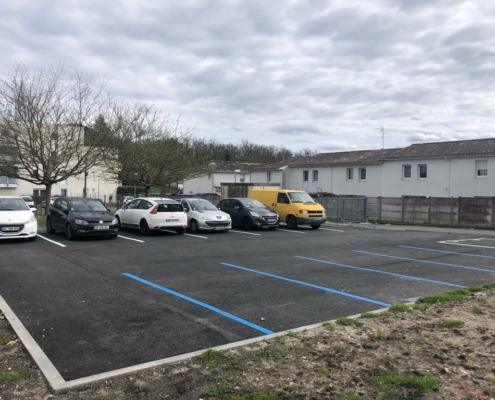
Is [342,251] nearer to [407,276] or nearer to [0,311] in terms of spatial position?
[407,276]

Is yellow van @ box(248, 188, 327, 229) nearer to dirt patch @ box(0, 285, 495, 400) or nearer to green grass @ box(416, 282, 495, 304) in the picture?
green grass @ box(416, 282, 495, 304)

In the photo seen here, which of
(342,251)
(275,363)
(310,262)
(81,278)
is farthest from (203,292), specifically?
(342,251)

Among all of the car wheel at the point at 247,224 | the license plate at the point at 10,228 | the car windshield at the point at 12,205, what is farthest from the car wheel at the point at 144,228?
the car wheel at the point at 247,224

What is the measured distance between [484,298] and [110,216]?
12.3m

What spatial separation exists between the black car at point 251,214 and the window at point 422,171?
67.7ft

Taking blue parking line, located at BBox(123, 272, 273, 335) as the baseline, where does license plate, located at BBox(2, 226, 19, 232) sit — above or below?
above

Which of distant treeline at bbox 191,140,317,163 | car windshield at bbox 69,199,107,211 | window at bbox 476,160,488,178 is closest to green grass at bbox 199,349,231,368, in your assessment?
car windshield at bbox 69,199,107,211

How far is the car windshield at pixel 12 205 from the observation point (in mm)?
15029

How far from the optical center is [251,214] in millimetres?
19750

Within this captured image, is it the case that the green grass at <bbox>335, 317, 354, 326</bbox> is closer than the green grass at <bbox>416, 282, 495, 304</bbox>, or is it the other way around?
the green grass at <bbox>335, 317, 354, 326</bbox>

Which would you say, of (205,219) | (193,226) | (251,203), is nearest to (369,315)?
(205,219)

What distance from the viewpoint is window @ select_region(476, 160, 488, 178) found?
107 ft

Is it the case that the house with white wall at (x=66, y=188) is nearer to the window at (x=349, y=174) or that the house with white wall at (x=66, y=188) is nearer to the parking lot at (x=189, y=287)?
the window at (x=349, y=174)

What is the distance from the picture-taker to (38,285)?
8.12m
